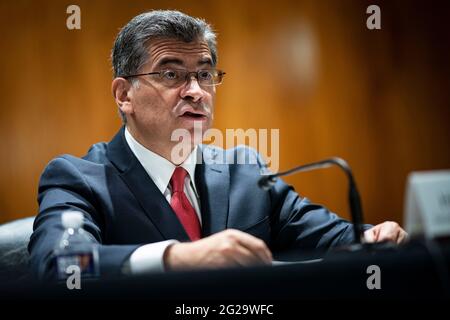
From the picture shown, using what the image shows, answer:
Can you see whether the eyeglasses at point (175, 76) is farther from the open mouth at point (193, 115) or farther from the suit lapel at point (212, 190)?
the suit lapel at point (212, 190)

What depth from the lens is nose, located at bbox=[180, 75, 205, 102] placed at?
5.96 feet

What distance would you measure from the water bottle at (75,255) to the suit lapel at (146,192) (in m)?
0.38

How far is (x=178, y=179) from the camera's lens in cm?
182

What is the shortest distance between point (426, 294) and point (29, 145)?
2784mm

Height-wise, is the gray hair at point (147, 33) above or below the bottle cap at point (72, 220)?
above

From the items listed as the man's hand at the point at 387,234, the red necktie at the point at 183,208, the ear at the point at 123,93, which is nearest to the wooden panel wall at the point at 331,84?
the ear at the point at 123,93

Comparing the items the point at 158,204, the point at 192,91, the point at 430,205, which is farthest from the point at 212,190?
the point at 430,205

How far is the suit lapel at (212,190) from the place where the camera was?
Result: 1775 millimetres

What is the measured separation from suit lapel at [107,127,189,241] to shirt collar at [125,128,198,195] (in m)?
0.04

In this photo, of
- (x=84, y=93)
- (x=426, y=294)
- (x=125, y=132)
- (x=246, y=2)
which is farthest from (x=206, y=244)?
(x=246, y=2)

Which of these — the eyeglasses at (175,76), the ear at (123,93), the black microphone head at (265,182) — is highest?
the eyeglasses at (175,76)

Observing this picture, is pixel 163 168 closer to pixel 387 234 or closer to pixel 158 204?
pixel 158 204
